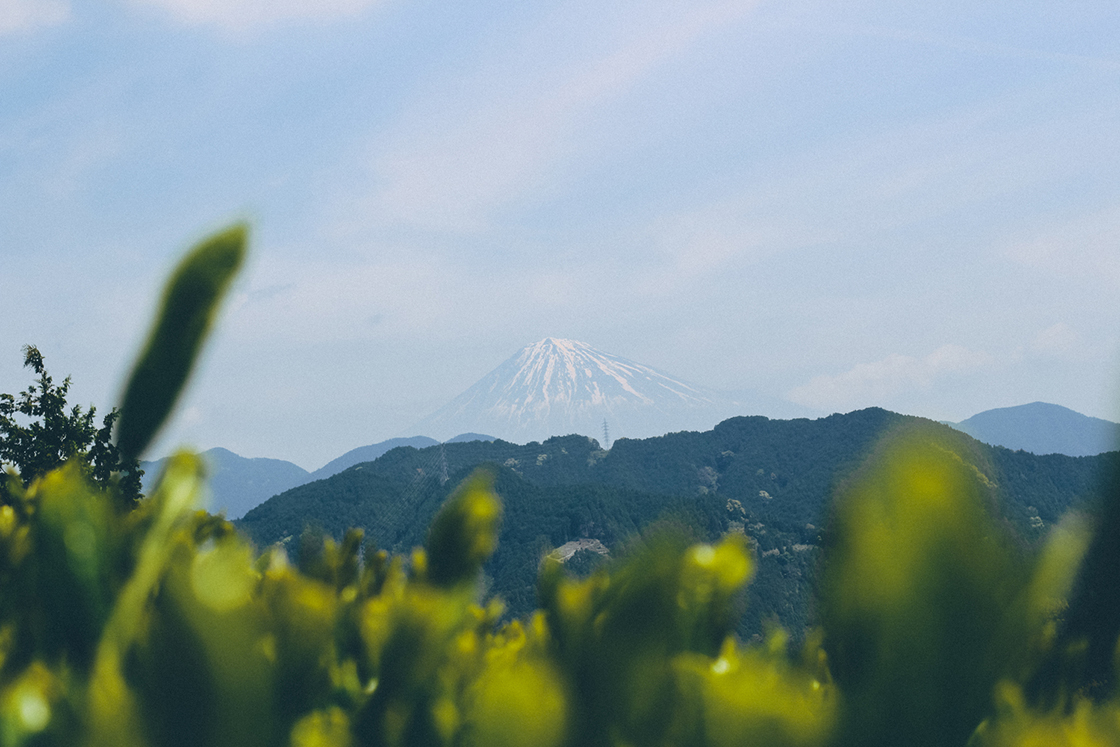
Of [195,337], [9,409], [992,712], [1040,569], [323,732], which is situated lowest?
[323,732]

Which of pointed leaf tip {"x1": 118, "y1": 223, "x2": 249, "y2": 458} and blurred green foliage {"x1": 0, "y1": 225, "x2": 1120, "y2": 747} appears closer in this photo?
blurred green foliage {"x1": 0, "y1": 225, "x2": 1120, "y2": 747}

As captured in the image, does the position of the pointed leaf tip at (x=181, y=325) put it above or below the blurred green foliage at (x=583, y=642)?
above

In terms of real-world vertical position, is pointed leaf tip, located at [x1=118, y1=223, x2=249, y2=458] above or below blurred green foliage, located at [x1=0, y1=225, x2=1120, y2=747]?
above

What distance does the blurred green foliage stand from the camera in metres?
1.20

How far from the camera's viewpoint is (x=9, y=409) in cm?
2288

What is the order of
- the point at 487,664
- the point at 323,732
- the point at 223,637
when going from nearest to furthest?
the point at 223,637
the point at 323,732
the point at 487,664

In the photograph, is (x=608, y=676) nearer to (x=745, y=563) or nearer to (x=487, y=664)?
(x=745, y=563)

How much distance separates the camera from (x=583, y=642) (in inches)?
82.4

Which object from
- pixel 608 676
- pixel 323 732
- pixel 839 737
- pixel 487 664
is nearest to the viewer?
pixel 839 737

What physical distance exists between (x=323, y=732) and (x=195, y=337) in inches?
43.3

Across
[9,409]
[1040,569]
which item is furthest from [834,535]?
[9,409]

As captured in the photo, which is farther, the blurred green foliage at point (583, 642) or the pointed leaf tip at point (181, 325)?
the pointed leaf tip at point (181, 325)

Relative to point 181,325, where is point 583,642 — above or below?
below

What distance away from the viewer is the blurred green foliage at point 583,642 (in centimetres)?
120
